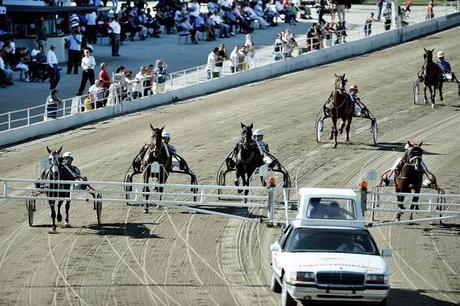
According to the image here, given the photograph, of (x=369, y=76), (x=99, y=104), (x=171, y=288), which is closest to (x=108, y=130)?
(x=99, y=104)

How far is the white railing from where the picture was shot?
34.0 metres

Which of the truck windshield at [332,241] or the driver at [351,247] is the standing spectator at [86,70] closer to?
the truck windshield at [332,241]

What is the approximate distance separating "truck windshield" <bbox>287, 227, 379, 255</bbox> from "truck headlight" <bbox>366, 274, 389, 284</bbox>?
789 millimetres

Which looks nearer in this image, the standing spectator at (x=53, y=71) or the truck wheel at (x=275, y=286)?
the truck wheel at (x=275, y=286)

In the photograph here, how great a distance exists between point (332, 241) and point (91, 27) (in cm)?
3178

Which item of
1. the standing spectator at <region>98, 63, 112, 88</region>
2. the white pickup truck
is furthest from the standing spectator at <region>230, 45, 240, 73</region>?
the white pickup truck

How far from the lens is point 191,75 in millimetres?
41250

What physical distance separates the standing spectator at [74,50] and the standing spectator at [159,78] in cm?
421

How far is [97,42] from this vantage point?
4981cm

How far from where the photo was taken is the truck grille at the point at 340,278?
17000mm

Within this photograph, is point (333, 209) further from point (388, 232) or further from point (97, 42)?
point (97, 42)

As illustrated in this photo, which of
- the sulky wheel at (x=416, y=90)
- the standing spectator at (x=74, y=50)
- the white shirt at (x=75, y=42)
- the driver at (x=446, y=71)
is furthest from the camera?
the standing spectator at (x=74, y=50)

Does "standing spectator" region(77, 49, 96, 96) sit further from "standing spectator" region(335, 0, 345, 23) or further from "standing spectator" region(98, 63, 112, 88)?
"standing spectator" region(335, 0, 345, 23)

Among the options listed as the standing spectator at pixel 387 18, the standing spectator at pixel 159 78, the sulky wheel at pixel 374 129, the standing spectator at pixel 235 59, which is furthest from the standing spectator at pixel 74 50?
the standing spectator at pixel 387 18
